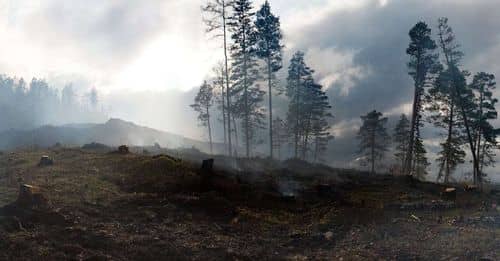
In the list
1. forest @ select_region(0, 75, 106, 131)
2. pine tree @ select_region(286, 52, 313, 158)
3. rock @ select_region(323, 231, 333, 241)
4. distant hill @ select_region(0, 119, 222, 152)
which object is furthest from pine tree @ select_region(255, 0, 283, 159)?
forest @ select_region(0, 75, 106, 131)

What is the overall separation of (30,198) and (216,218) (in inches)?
281

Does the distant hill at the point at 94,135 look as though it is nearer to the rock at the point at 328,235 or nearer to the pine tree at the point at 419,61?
the pine tree at the point at 419,61

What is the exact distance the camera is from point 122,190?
18.4 m

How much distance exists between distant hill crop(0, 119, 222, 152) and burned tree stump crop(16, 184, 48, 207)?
7946 centimetres

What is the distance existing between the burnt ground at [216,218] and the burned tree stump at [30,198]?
36cm

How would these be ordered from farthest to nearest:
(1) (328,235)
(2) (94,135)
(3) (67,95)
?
(3) (67,95) → (2) (94,135) → (1) (328,235)

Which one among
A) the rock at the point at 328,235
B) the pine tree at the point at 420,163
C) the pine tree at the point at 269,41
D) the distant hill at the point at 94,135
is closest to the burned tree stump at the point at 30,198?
the rock at the point at 328,235

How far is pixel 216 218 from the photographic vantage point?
53.6 feet

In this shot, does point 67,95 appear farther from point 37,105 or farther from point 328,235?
point 328,235

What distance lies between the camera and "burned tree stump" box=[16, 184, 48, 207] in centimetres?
1416

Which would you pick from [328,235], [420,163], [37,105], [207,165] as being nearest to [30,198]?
[207,165]

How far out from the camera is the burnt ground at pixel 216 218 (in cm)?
1180

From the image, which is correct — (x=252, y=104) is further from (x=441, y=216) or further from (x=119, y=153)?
(x=441, y=216)

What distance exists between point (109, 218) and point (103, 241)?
233 cm
